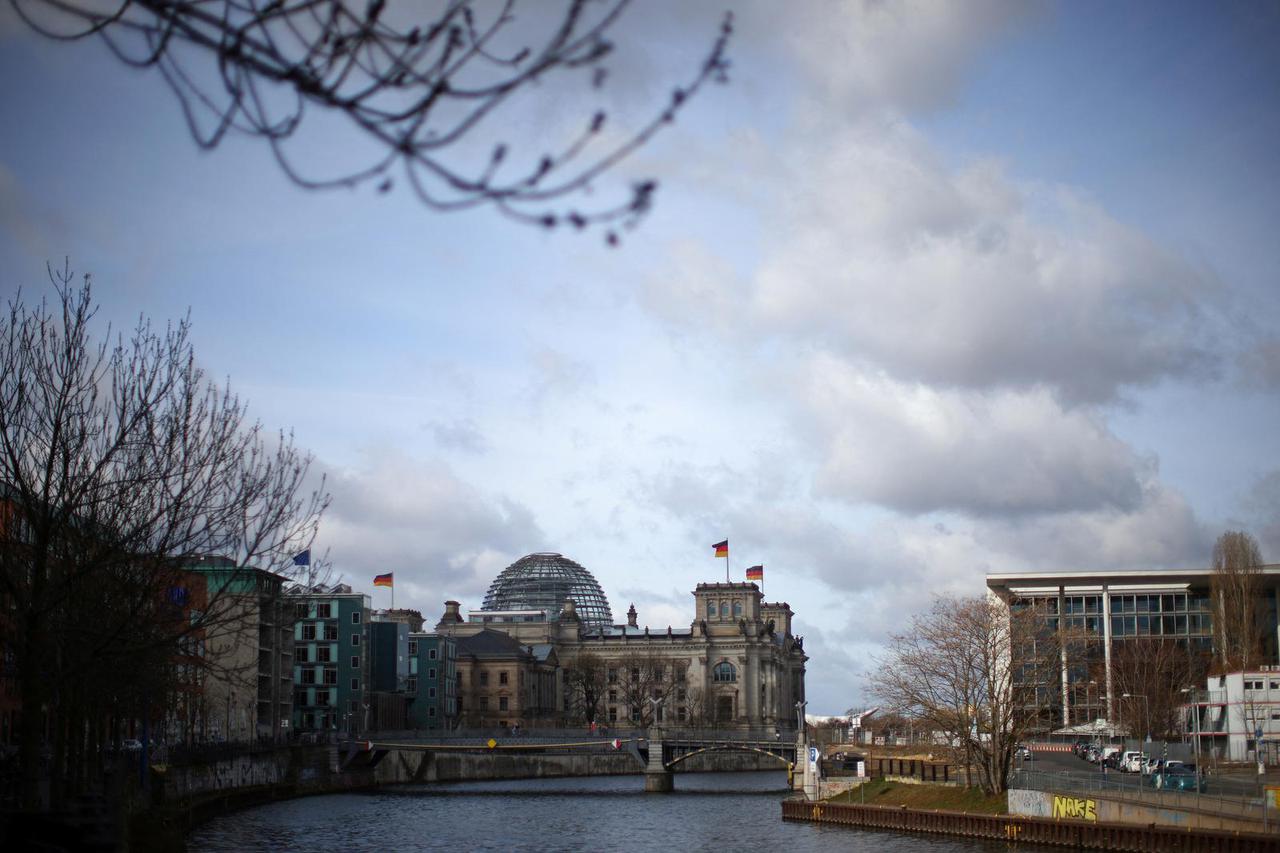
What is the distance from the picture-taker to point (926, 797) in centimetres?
8625

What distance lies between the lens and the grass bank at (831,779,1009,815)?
78938mm

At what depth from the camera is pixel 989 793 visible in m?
80.2

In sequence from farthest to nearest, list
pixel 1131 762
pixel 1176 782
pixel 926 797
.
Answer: pixel 1131 762, pixel 926 797, pixel 1176 782

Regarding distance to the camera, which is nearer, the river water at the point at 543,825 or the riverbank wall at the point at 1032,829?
the riverbank wall at the point at 1032,829

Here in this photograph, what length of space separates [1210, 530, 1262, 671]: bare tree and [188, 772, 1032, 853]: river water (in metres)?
42.3

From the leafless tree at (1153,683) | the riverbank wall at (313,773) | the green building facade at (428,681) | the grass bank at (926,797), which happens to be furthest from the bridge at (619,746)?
the green building facade at (428,681)

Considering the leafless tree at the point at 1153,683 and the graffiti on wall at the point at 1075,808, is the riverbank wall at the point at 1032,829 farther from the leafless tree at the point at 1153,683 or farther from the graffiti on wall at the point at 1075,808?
the leafless tree at the point at 1153,683

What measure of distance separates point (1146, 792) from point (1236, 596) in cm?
6444

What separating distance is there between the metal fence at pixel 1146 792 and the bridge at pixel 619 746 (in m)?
44.2

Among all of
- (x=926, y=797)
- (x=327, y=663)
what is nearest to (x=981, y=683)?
(x=926, y=797)

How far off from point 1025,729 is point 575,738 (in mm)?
77854

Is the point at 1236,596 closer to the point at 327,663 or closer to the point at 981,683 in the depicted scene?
the point at 981,683

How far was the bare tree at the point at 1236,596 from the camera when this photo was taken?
120 metres

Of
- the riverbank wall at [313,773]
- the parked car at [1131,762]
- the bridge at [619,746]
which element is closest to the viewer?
the riverbank wall at [313,773]
